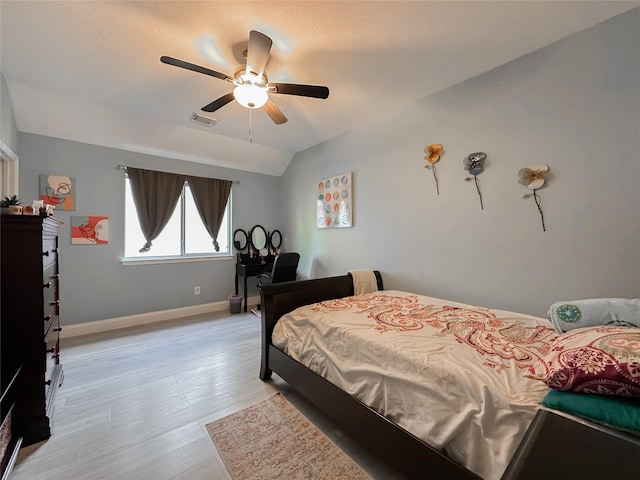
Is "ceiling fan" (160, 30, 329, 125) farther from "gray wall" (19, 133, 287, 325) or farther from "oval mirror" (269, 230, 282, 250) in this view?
"oval mirror" (269, 230, 282, 250)

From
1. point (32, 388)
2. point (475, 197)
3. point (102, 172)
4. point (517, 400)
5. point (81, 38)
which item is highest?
point (81, 38)

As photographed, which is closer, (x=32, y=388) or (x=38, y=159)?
(x=32, y=388)

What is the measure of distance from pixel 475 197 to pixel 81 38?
313 cm

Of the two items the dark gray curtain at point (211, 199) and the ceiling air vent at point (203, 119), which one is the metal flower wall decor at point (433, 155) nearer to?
the ceiling air vent at point (203, 119)

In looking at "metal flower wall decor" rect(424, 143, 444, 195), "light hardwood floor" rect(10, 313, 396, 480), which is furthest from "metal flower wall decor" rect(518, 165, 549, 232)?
"light hardwood floor" rect(10, 313, 396, 480)

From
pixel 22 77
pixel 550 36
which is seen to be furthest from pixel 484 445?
pixel 22 77

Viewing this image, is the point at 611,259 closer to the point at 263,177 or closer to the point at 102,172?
the point at 263,177

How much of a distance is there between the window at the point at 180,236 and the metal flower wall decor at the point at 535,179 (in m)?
3.73

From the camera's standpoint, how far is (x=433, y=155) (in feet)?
8.16

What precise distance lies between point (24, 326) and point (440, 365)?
2.24m

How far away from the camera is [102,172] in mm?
3188

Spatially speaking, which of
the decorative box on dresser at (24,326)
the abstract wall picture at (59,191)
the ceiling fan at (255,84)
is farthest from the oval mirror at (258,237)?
the decorative box on dresser at (24,326)

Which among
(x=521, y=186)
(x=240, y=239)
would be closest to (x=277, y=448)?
(x=521, y=186)

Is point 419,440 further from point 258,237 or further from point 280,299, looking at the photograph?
point 258,237
